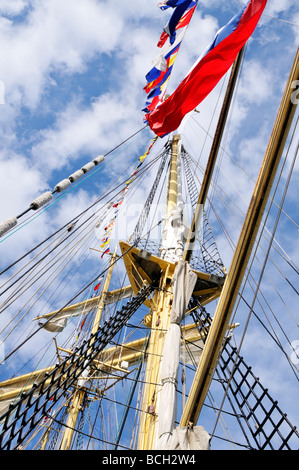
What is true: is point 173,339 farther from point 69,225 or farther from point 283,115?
point 283,115

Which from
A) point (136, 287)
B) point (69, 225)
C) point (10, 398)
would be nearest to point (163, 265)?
point (136, 287)

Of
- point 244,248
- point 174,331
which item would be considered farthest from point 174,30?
point 174,331

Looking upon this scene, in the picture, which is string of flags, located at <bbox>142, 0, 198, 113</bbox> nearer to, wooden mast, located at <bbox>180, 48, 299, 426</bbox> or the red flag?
the red flag

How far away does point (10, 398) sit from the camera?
11500mm

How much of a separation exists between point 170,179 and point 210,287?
4.04 m

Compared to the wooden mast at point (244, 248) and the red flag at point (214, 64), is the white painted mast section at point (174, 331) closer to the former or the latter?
the wooden mast at point (244, 248)

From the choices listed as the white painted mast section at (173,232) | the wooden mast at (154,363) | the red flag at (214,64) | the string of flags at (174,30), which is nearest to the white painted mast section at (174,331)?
the white painted mast section at (173,232)

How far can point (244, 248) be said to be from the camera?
3281 mm

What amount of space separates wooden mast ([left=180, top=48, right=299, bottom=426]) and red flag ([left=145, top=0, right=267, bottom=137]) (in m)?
2.76

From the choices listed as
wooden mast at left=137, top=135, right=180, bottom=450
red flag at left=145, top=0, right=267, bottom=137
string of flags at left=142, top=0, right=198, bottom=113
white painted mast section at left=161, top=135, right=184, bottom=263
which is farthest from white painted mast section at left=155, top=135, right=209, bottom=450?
string of flags at left=142, top=0, right=198, bottom=113

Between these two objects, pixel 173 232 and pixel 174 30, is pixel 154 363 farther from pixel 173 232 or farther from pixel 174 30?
pixel 174 30

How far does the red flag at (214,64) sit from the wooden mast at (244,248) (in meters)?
2.76

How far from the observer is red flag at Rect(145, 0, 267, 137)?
514 cm

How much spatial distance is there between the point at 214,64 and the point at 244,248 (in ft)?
11.1
